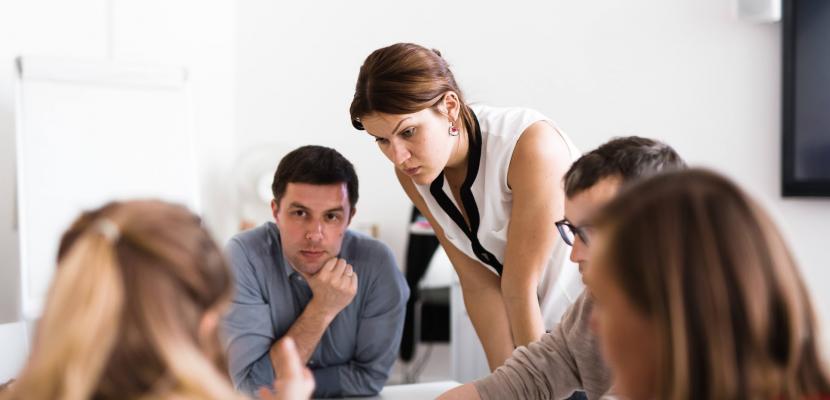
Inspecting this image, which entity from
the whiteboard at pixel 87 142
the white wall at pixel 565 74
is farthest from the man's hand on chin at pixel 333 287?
the white wall at pixel 565 74

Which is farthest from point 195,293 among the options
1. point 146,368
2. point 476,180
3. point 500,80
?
point 500,80

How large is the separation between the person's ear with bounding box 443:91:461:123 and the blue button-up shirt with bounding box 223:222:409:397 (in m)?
0.57

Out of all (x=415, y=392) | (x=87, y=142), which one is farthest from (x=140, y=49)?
(x=415, y=392)

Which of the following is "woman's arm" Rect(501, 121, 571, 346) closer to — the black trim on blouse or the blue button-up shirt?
the black trim on blouse

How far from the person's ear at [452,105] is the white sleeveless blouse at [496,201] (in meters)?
0.07

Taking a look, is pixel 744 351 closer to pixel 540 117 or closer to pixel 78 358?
pixel 78 358

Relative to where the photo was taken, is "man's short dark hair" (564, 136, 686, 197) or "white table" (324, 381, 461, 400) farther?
"white table" (324, 381, 461, 400)

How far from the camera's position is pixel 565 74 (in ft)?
11.8

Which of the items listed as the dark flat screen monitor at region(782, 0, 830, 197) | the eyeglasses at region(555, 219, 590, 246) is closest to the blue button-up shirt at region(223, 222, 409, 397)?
the eyeglasses at region(555, 219, 590, 246)

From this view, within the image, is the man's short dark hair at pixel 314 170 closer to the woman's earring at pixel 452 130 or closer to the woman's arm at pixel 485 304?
the woman's arm at pixel 485 304

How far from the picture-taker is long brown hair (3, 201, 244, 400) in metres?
0.85

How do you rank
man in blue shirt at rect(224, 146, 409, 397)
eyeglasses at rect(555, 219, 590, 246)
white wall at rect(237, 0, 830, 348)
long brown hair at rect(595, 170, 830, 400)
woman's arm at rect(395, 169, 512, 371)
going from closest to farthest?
long brown hair at rect(595, 170, 830, 400) → eyeglasses at rect(555, 219, 590, 246) → woman's arm at rect(395, 169, 512, 371) → man in blue shirt at rect(224, 146, 409, 397) → white wall at rect(237, 0, 830, 348)

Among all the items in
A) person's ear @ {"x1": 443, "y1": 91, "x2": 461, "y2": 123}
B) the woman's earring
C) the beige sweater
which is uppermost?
person's ear @ {"x1": 443, "y1": 91, "x2": 461, "y2": 123}

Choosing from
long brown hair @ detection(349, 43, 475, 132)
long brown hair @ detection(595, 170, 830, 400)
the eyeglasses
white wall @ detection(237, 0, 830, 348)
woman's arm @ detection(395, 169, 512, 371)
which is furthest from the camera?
white wall @ detection(237, 0, 830, 348)
